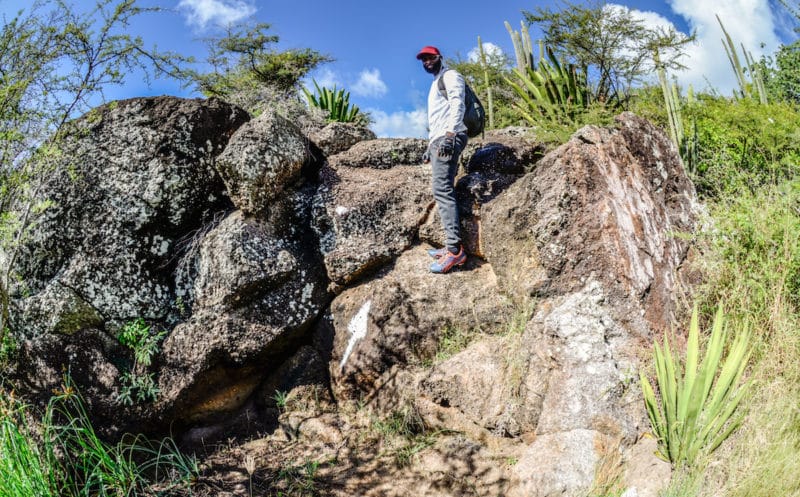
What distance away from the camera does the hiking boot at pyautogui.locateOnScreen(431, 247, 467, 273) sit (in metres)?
5.67

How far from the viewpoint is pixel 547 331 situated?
460 centimetres

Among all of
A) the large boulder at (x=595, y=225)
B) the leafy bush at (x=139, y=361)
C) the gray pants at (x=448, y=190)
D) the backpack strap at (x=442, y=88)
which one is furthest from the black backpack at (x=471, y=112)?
the leafy bush at (x=139, y=361)

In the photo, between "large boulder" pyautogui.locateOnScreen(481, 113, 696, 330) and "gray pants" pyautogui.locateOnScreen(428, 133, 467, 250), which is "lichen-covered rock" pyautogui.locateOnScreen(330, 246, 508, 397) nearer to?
"large boulder" pyautogui.locateOnScreen(481, 113, 696, 330)

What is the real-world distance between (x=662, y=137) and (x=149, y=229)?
5863mm

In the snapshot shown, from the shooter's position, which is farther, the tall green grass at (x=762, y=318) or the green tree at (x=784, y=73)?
the green tree at (x=784, y=73)

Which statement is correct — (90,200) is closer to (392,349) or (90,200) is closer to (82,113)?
(82,113)

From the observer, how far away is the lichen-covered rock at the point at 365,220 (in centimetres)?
594

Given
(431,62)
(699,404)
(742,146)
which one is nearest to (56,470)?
(699,404)

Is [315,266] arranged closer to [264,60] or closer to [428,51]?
[428,51]

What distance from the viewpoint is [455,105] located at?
220 inches

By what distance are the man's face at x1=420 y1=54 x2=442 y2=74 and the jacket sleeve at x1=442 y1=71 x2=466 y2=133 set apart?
327 millimetres

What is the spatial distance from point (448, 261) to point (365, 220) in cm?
107

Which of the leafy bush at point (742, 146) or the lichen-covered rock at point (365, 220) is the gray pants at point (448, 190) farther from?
Answer: the leafy bush at point (742, 146)

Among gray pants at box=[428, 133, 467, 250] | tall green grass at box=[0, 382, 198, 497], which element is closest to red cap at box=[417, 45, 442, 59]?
gray pants at box=[428, 133, 467, 250]
